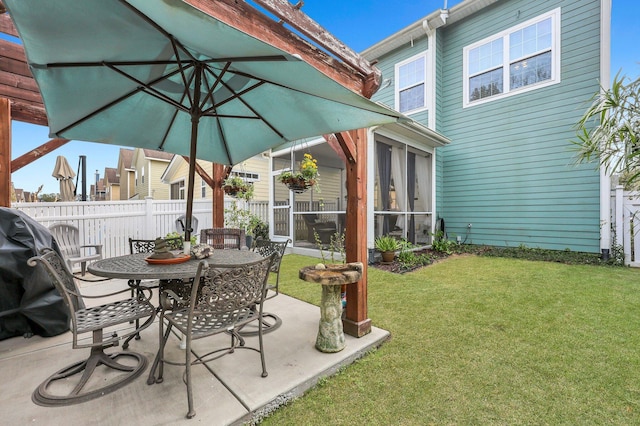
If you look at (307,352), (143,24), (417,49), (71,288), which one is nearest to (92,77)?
(143,24)

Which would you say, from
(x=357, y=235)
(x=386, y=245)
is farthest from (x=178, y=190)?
(x=357, y=235)

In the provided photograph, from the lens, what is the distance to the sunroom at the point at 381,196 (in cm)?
622

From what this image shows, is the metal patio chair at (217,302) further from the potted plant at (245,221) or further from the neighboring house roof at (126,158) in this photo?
the neighboring house roof at (126,158)

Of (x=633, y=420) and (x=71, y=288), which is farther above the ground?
(x=71, y=288)

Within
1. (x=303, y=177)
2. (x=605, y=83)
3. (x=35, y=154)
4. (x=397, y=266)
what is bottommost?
(x=397, y=266)

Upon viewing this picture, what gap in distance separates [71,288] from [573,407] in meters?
3.40

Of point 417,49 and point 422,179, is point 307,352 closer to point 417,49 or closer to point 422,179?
point 422,179

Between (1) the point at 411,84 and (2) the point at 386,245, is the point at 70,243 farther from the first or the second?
(1) the point at 411,84

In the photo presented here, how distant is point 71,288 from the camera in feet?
6.45

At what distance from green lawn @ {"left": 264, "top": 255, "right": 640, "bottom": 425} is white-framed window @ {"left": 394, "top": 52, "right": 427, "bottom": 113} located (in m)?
6.04

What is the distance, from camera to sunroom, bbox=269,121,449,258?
6223mm

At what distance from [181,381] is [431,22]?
9413 mm

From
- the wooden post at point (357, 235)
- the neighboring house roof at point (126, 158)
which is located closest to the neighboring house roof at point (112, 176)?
the neighboring house roof at point (126, 158)

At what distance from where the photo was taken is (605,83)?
18.6 feet
